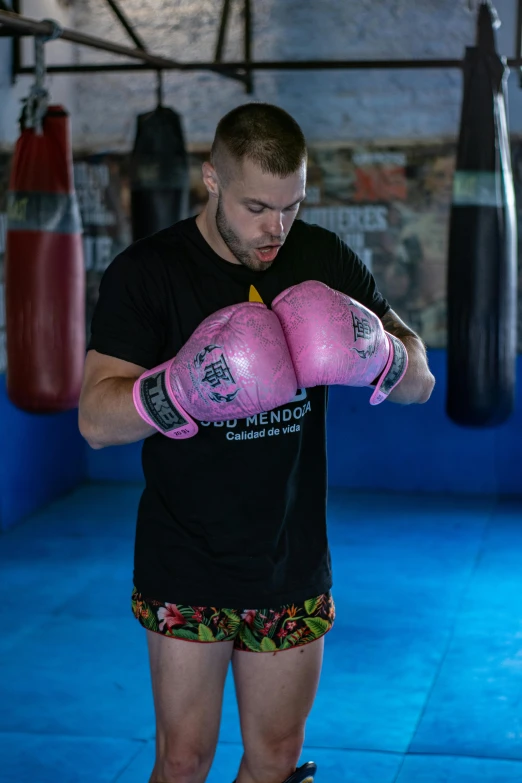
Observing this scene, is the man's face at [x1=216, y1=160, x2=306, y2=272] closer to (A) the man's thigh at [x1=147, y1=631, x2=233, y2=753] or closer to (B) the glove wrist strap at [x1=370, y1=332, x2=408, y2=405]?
(B) the glove wrist strap at [x1=370, y1=332, x2=408, y2=405]

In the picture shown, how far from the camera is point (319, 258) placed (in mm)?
1844

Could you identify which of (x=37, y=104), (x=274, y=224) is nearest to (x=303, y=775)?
(x=274, y=224)

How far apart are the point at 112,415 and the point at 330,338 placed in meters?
0.35

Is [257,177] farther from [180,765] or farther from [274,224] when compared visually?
[180,765]

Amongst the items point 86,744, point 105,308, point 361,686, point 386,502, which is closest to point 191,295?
point 105,308

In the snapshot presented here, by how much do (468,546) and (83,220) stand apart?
2.62 m

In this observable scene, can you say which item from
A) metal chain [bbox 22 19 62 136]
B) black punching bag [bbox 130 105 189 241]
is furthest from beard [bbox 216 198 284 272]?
black punching bag [bbox 130 105 189 241]

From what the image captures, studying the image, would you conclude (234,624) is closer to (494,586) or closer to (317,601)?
(317,601)

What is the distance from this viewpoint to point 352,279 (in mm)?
1874

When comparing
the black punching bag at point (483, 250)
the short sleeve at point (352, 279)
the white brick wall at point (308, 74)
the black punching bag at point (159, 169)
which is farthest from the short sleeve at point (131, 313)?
the white brick wall at point (308, 74)

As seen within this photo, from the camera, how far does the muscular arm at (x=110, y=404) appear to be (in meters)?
1.57

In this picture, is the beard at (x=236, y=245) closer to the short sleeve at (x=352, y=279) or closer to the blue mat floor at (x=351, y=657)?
the short sleeve at (x=352, y=279)

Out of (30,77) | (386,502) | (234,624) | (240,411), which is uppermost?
(30,77)

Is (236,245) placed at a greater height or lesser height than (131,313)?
greater
